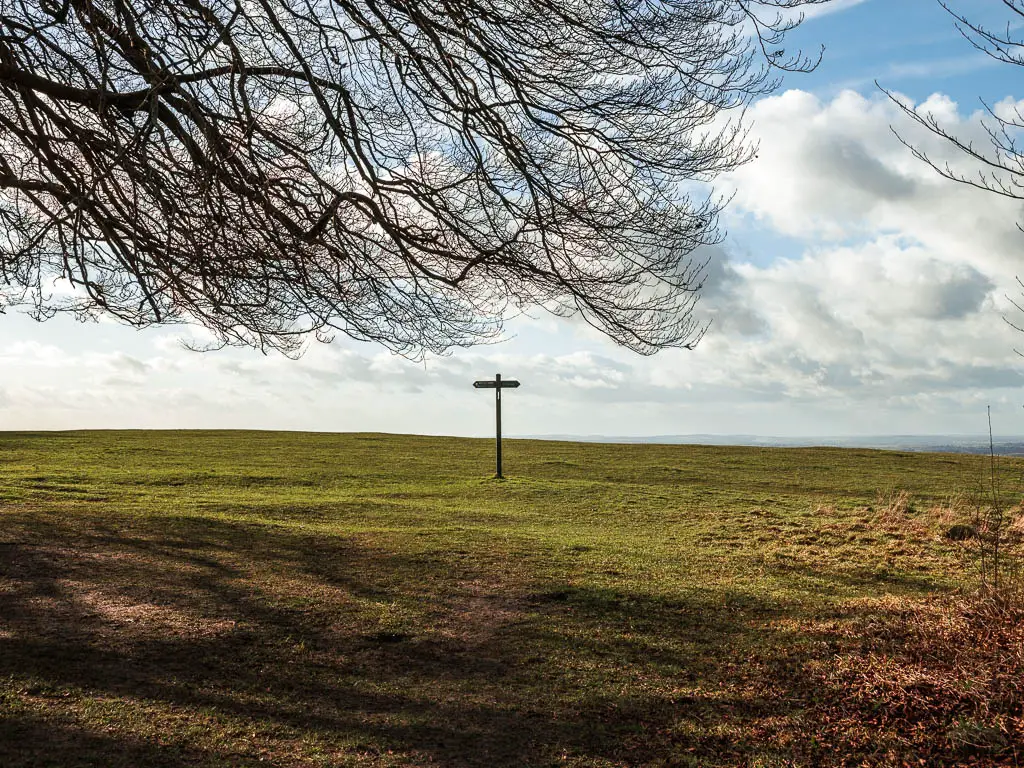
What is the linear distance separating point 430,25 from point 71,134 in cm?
415

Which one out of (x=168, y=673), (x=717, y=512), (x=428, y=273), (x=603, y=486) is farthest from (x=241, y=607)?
(x=603, y=486)

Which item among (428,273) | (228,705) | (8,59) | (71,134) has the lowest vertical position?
(228,705)

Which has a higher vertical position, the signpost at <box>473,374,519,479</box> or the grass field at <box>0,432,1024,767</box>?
the signpost at <box>473,374,519,479</box>

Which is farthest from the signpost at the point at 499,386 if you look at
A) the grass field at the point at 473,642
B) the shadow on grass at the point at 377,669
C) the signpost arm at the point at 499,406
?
the shadow on grass at the point at 377,669

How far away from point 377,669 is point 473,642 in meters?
0.93

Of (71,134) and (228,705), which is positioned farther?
(71,134)

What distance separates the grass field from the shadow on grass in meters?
0.02

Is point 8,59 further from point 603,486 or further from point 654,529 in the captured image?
point 603,486

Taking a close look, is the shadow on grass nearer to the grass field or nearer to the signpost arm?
the grass field

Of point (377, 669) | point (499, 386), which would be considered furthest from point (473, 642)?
point (499, 386)

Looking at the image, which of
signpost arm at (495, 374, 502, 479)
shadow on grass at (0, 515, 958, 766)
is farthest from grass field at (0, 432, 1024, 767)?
signpost arm at (495, 374, 502, 479)

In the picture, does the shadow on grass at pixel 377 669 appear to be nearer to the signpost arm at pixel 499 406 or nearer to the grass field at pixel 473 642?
the grass field at pixel 473 642

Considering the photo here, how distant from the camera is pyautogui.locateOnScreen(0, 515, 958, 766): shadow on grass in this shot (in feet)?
14.7

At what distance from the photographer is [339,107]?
778cm
